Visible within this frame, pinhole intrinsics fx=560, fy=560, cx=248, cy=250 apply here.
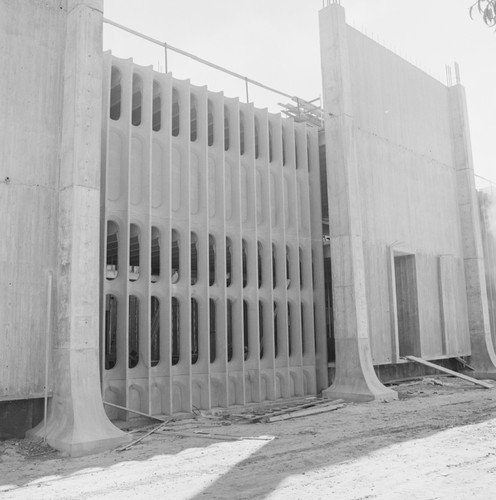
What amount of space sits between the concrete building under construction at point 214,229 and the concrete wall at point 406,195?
0.24 feet

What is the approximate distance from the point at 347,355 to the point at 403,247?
15.2 feet

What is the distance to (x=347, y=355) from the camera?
15.6m

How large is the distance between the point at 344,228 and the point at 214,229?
431 centimetres

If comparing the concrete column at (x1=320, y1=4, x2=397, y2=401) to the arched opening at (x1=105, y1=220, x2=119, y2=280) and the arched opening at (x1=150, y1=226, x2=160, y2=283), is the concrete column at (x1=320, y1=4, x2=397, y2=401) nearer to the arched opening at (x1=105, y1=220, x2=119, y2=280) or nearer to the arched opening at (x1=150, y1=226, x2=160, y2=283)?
the arched opening at (x1=150, y1=226, x2=160, y2=283)

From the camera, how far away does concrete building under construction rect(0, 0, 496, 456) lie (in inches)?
399

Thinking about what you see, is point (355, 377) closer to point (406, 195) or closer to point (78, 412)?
point (406, 195)

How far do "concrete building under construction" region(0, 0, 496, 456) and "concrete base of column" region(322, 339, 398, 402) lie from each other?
0.17 feet

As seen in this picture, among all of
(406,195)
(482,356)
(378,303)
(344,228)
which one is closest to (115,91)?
(344,228)

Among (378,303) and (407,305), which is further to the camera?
(407,305)

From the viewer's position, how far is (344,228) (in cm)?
1614

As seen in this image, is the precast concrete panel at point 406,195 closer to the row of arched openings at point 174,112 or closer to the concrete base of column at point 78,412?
the row of arched openings at point 174,112

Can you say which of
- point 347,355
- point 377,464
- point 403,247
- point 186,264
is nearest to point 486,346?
point 403,247

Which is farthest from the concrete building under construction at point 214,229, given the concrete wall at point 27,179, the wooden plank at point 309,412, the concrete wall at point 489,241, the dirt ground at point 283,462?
the concrete wall at point 489,241

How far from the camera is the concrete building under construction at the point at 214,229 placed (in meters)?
10.1
